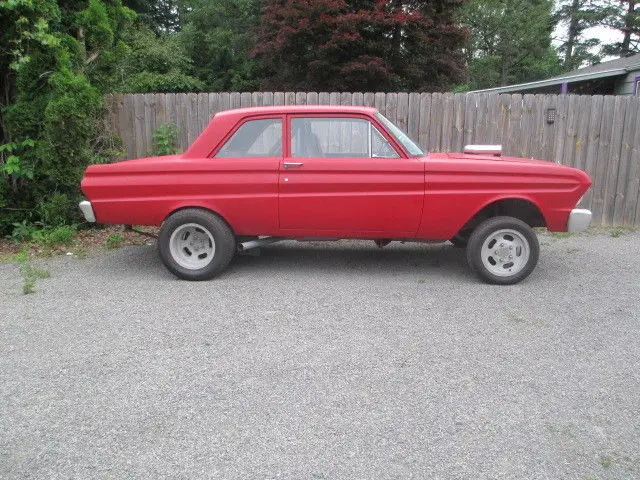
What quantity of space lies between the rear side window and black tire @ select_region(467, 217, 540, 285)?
224 centimetres

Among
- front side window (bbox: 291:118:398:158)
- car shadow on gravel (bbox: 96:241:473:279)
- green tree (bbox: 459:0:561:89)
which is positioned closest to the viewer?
front side window (bbox: 291:118:398:158)

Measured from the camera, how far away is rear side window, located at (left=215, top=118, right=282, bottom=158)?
18.6 ft

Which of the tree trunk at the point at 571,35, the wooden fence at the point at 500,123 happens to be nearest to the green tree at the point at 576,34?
the tree trunk at the point at 571,35

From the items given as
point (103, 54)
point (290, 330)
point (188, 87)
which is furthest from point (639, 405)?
point (188, 87)

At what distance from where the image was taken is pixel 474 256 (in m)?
5.53

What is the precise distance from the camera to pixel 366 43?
18125 mm

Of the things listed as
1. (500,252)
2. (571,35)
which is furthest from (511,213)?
(571,35)

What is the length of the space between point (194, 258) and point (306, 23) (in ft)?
45.7

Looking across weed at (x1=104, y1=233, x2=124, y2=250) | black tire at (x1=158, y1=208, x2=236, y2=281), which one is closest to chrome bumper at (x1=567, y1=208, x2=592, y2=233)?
black tire at (x1=158, y1=208, x2=236, y2=281)

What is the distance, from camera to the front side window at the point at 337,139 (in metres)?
5.58

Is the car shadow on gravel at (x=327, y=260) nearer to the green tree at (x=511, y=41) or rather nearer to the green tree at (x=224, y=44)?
the green tree at (x=224, y=44)

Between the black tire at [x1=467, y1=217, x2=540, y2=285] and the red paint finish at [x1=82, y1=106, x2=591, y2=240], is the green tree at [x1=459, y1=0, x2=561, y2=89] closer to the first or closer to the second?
the red paint finish at [x1=82, y1=106, x2=591, y2=240]

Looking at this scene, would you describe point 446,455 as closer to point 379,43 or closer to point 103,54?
point 103,54

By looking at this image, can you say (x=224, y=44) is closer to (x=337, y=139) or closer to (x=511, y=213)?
(x=337, y=139)
